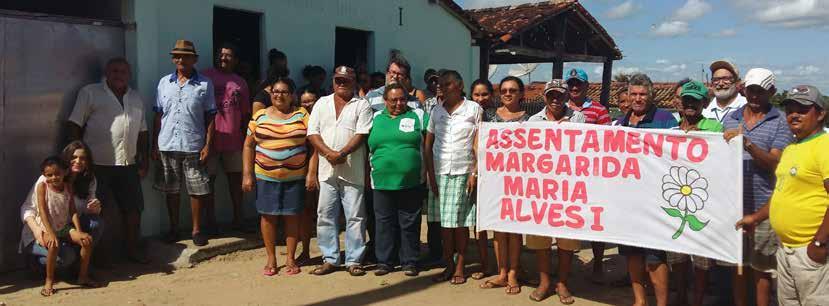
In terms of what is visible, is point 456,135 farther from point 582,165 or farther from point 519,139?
point 582,165

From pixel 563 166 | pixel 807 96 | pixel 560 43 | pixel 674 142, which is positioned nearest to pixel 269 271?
pixel 563 166

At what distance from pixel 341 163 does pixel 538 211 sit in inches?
62.5

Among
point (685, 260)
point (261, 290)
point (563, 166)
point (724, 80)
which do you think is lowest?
point (261, 290)

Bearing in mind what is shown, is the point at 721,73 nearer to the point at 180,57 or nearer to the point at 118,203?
the point at 180,57

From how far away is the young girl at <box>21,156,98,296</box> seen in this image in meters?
4.72

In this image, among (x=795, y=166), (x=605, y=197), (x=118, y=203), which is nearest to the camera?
(x=795, y=166)

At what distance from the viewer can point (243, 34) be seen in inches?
286

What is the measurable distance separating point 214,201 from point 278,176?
1.65 meters

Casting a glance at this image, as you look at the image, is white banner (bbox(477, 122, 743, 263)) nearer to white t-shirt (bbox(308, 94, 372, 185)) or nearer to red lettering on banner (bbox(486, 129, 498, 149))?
red lettering on banner (bbox(486, 129, 498, 149))

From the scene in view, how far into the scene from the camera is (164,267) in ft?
18.1

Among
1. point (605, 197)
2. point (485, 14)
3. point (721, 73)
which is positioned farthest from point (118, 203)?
point (485, 14)

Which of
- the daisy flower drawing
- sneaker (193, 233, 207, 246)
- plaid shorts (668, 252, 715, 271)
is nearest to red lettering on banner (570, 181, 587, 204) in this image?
the daisy flower drawing

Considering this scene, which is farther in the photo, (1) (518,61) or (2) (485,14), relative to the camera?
(1) (518,61)

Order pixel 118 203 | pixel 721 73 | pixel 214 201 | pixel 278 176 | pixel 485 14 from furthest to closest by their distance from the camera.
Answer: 1. pixel 485 14
2. pixel 214 201
3. pixel 118 203
4. pixel 278 176
5. pixel 721 73
